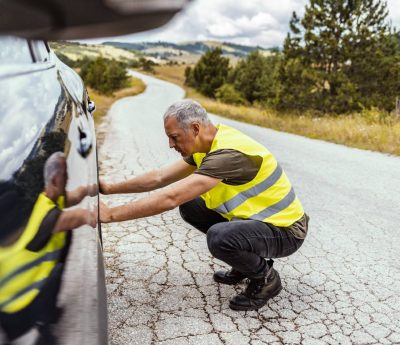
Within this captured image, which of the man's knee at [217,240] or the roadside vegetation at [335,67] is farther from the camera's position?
the roadside vegetation at [335,67]

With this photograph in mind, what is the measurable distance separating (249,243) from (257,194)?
9.9 inches

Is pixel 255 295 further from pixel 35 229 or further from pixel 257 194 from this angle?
pixel 35 229

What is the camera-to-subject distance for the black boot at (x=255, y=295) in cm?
240

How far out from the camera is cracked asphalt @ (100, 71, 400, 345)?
7.22 feet

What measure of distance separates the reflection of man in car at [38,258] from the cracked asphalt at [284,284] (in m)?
1.32

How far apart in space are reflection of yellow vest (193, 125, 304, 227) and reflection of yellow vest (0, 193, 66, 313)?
140 centimetres

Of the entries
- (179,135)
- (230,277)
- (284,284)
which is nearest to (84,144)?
(179,135)

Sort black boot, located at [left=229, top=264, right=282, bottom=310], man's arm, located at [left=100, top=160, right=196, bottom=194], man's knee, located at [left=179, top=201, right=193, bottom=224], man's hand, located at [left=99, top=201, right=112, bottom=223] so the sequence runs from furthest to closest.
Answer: man's knee, located at [left=179, top=201, right=193, bottom=224], man's arm, located at [left=100, top=160, right=196, bottom=194], black boot, located at [left=229, top=264, right=282, bottom=310], man's hand, located at [left=99, top=201, right=112, bottom=223]

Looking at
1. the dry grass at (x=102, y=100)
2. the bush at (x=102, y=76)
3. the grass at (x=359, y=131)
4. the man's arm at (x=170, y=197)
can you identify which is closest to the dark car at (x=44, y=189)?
the man's arm at (x=170, y=197)

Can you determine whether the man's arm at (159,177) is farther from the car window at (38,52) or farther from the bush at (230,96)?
the bush at (230,96)

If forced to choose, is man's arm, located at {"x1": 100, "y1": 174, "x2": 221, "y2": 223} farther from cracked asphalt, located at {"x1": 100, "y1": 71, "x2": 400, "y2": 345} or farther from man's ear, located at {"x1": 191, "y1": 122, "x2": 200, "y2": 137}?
cracked asphalt, located at {"x1": 100, "y1": 71, "x2": 400, "y2": 345}

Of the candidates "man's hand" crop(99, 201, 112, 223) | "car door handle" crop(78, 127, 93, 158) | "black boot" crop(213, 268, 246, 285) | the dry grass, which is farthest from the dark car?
the dry grass

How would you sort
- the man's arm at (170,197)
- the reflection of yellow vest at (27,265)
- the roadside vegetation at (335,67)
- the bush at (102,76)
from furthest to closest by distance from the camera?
the bush at (102,76) → the roadside vegetation at (335,67) → the man's arm at (170,197) → the reflection of yellow vest at (27,265)

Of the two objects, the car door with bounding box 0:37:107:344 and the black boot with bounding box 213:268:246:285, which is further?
the black boot with bounding box 213:268:246:285
